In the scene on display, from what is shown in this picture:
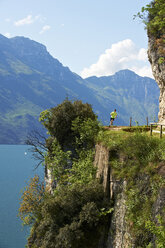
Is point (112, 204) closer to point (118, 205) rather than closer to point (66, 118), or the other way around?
point (118, 205)

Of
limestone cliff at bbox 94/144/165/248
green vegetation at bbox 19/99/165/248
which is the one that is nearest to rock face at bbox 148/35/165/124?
green vegetation at bbox 19/99/165/248

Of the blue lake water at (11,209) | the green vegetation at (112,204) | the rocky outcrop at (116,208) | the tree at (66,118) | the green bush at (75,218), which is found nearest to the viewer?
the green vegetation at (112,204)

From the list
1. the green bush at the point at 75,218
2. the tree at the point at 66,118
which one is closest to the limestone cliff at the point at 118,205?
the green bush at the point at 75,218

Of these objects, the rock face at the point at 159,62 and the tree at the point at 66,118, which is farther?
the rock face at the point at 159,62

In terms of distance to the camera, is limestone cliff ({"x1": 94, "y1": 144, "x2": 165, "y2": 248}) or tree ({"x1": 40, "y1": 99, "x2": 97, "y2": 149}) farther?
tree ({"x1": 40, "y1": 99, "x2": 97, "y2": 149})

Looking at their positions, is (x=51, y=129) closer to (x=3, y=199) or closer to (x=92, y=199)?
(x=92, y=199)

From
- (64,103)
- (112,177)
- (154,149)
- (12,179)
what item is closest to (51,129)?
(64,103)

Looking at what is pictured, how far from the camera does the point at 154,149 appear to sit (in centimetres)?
1501

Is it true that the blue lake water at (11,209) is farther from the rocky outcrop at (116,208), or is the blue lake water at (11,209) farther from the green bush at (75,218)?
the rocky outcrop at (116,208)

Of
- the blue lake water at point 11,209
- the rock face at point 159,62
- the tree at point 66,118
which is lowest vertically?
the blue lake water at point 11,209

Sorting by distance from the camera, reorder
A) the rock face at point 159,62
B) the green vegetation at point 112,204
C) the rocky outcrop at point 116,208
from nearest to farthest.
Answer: the green vegetation at point 112,204 → the rocky outcrop at point 116,208 → the rock face at point 159,62

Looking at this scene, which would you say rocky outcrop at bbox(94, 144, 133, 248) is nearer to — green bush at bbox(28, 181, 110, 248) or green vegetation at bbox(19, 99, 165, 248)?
green vegetation at bbox(19, 99, 165, 248)

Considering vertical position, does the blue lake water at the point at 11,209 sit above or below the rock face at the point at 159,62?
below

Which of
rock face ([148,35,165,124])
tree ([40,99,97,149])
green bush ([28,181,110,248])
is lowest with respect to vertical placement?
green bush ([28,181,110,248])
